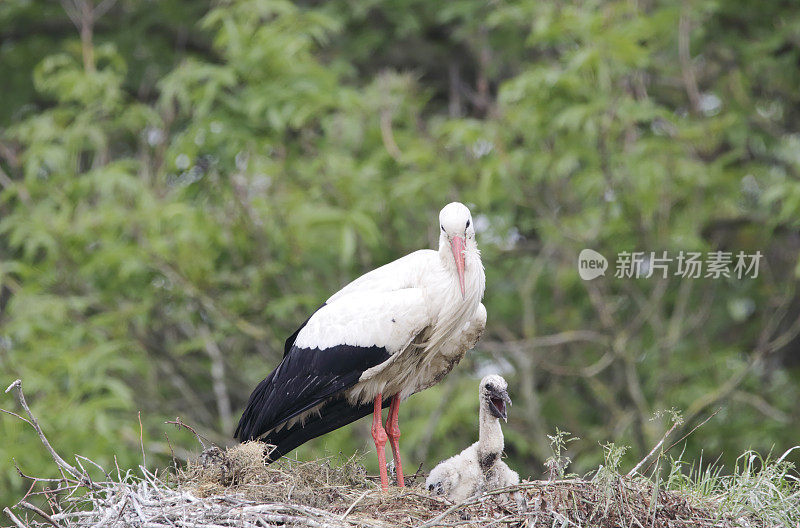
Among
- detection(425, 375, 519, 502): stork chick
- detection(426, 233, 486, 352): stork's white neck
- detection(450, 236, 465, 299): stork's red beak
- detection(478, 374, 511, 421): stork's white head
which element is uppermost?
detection(450, 236, 465, 299): stork's red beak

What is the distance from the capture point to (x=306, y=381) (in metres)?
6.43

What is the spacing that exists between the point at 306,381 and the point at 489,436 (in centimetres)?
108

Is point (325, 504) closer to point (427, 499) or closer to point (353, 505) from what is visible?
point (353, 505)

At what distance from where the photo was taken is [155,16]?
1267cm

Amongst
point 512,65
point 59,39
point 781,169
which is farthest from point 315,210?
point 59,39

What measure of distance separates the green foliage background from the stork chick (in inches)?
108

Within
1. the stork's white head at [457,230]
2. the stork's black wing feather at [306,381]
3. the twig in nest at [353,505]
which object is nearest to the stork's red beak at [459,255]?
the stork's white head at [457,230]

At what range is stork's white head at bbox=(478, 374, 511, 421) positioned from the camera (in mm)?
6465

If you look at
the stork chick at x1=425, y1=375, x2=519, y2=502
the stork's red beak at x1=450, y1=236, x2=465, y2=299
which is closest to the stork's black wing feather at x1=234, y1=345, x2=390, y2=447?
the stork's red beak at x1=450, y1=236, x2=465, y2=299

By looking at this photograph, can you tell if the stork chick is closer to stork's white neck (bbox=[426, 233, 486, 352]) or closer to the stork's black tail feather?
stork's white neck (bbox=[426, 233, 486, 352])

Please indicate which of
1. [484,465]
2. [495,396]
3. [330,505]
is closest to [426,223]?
[495,396]

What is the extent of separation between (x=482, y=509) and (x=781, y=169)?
657 cm

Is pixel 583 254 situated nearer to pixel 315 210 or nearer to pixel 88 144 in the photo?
pixel 315 210

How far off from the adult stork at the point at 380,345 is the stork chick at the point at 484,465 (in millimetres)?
269
